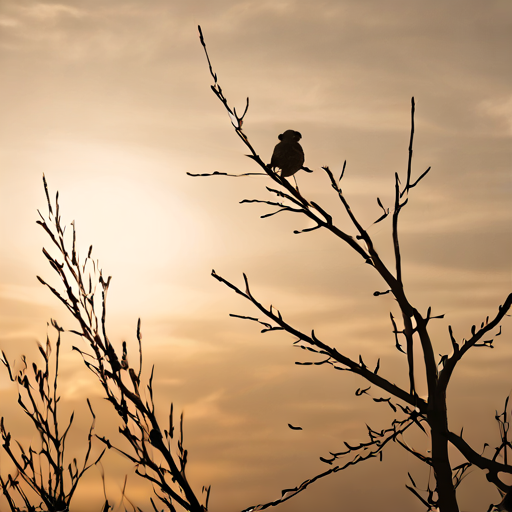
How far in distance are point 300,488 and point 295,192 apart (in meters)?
1.95

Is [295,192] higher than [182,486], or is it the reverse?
[295,192]

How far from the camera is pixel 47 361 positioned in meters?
3.62

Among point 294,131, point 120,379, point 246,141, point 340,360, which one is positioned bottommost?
point 120,379

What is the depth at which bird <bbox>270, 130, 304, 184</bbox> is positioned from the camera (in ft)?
12.4

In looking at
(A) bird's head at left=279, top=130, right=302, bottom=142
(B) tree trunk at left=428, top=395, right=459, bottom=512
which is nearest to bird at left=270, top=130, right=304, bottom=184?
(A) bird's head at left=279, top=130, right=302, bottom=142

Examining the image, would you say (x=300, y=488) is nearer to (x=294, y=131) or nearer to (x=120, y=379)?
(x=120, y=379)

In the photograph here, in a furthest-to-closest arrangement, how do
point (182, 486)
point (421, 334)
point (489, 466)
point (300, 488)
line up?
point (421, 334), point (300, 488), point (489, 466), point (182, 486)

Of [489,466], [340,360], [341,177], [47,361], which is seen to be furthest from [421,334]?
[47,361]

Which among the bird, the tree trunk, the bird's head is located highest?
the bird's head

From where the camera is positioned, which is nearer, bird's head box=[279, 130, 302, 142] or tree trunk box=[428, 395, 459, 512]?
tree trunk box=[428, 395, 459, 512]

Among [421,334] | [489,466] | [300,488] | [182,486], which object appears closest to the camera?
[182,486]

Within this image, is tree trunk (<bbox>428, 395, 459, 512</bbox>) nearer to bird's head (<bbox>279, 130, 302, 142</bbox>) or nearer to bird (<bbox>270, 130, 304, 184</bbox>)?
bird (<bbox>270, 130, 304, 184</bbox>)

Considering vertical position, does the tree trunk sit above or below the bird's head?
below

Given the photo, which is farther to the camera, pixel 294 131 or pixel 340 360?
pixel 294 131
